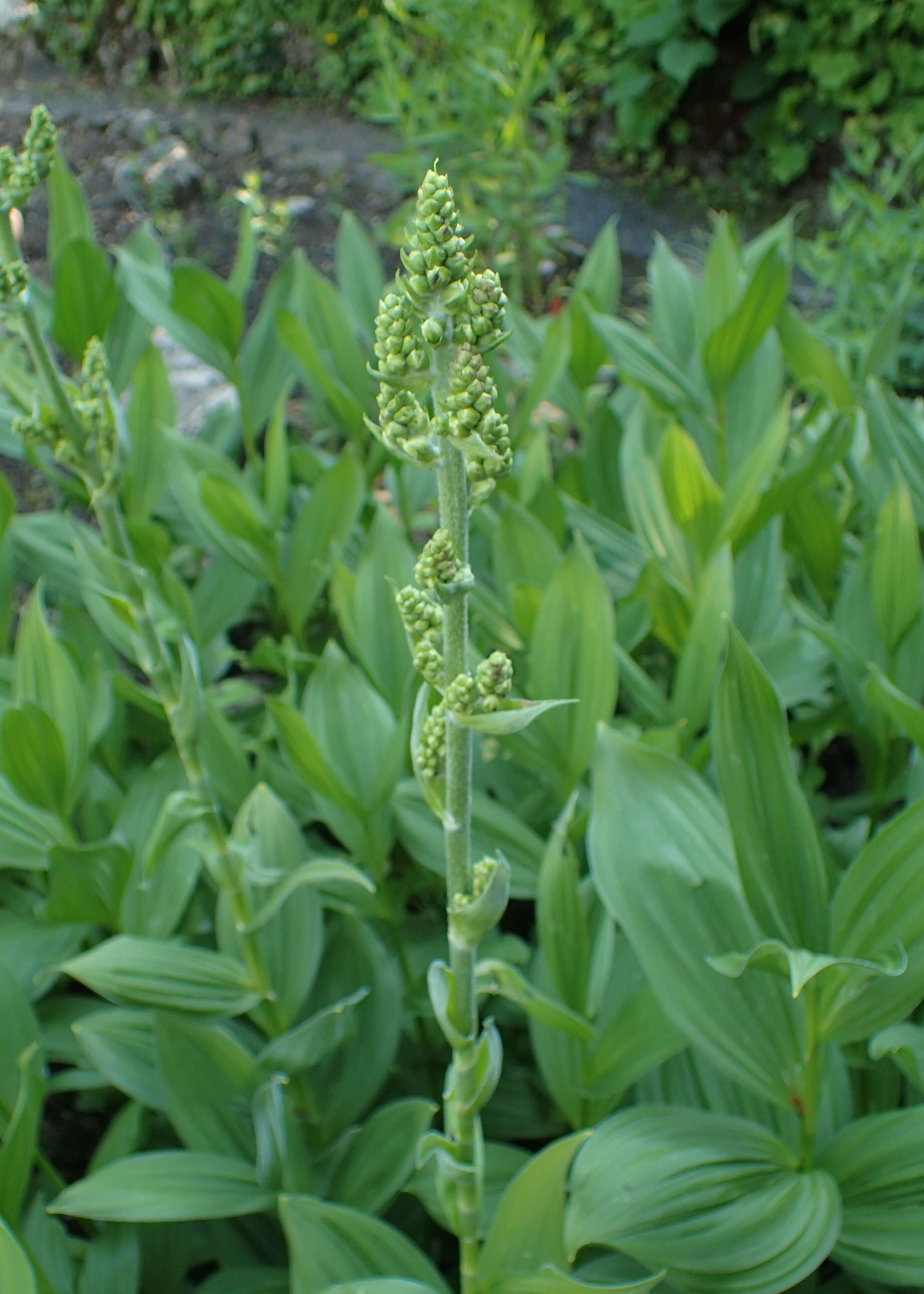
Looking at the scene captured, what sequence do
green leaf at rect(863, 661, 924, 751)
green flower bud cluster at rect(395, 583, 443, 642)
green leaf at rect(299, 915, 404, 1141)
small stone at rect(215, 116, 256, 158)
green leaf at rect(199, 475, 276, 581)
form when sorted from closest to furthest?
green flower bud cluster at rect(395, 583, 443, 642) < green leaf at rect(863, 661, 924, 751) < green leaf at rect(299, 915, 404, 1141) < green leaf at rect(199, 475, 276, 581) < small stone at rect(215, 116, 256, 158)

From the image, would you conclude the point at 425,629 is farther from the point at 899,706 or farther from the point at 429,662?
the point at 899,706

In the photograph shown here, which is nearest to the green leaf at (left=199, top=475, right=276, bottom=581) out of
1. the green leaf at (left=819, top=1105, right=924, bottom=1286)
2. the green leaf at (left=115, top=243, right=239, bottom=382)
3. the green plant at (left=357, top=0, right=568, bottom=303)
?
the green leaf at (left=115, top=243, right=239, bottom=382)

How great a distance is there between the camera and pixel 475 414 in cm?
57

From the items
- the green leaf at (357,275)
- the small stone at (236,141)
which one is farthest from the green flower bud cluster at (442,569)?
the small stone at (236,141)

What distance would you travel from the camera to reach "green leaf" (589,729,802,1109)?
938 millimetres

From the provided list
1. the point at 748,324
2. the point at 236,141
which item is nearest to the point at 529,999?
the point at 748,324

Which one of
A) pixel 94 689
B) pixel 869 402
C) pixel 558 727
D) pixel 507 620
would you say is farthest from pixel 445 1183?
pixel 869 402

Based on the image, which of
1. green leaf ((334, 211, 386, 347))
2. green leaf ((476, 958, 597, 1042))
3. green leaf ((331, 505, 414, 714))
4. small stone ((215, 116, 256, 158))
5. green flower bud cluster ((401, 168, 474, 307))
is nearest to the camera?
green flower bud cluster ((401, 168, 474, 307))

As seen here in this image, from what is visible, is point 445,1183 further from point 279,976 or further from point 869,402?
point 869,402

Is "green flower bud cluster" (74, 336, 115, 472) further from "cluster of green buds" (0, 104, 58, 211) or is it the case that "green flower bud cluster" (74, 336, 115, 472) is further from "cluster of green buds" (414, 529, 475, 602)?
"cluster of green buds" (414, 529, 475, 602)

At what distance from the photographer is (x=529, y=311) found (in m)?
3.93

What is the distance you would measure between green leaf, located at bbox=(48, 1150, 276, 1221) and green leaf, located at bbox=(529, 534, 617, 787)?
1.91 feet

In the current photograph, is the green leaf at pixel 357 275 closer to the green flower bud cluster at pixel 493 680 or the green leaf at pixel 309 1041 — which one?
the green leaf at pixel 309 1041

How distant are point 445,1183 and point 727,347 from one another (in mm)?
1296
